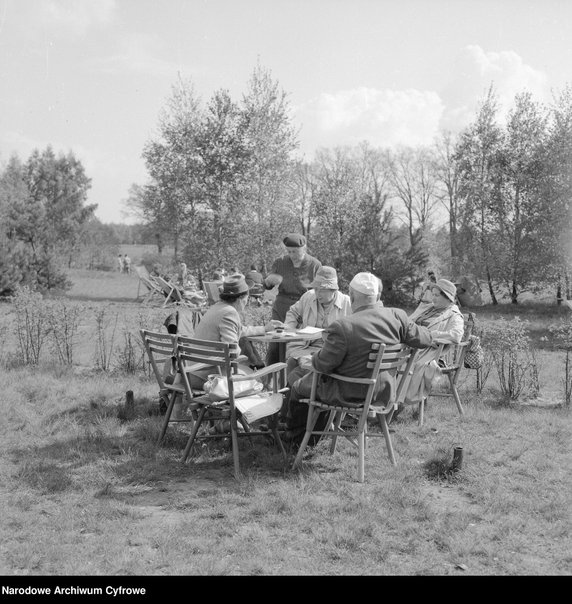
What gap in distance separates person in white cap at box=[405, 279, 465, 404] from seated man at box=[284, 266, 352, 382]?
2.52 ft

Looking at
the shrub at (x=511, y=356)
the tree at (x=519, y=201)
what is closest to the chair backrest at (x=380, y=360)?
the shrub at (x=511, y=356)

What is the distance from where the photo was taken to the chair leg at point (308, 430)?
4.46 metres

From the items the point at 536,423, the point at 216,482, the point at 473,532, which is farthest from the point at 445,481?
the point at 536,423

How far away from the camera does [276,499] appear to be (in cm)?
389

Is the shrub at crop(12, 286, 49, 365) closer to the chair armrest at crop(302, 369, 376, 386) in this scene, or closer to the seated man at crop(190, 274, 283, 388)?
the seated man at crop(190, 274, 283, 388)

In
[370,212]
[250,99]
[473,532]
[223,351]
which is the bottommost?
[473,532]

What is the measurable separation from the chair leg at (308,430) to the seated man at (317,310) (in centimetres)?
61

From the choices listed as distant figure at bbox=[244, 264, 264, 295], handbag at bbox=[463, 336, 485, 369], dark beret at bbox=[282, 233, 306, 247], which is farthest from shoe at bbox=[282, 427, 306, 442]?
distant figure at bbox=[244, 264, 264, 295]

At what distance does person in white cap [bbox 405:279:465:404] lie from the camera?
5422 mm

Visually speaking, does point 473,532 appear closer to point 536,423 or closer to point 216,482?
point 216,482

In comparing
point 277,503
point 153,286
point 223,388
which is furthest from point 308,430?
point 153,286

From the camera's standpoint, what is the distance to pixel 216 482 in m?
4.29

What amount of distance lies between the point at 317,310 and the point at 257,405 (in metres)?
1.44
